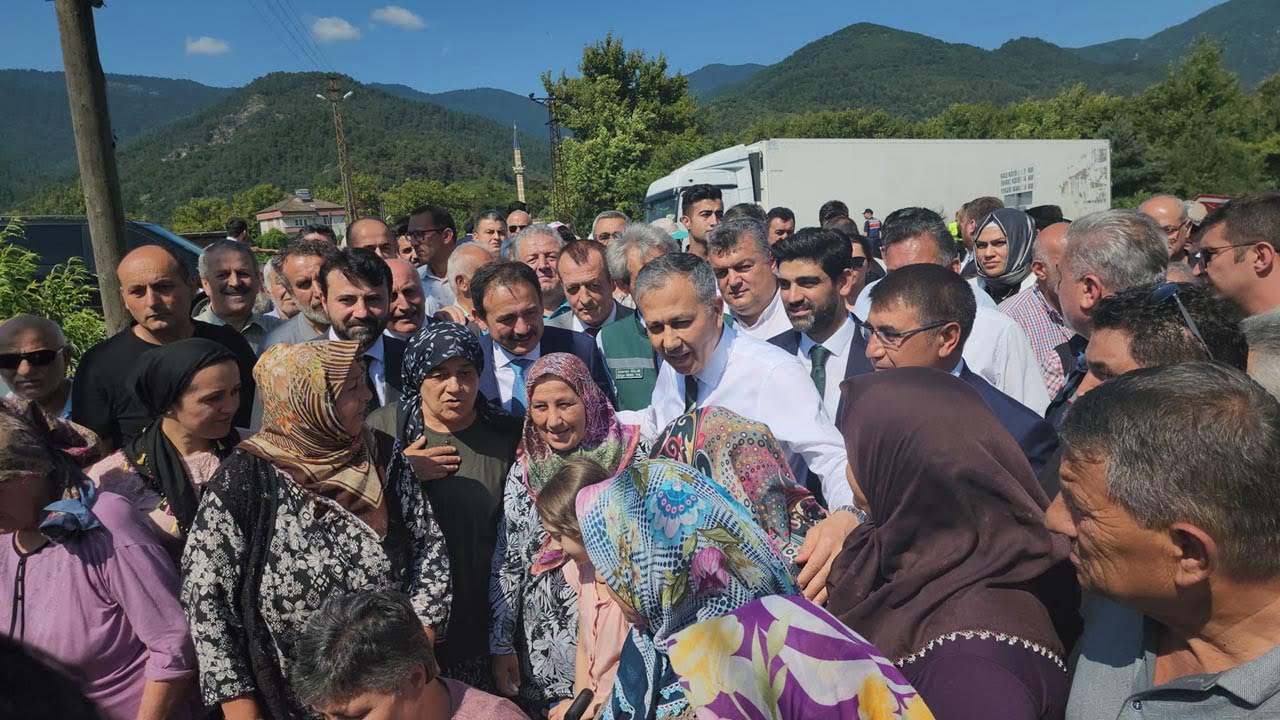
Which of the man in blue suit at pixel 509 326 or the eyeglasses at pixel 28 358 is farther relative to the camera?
the man in blue suit at pixel 509 326

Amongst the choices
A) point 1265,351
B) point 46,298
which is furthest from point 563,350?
point 46,298

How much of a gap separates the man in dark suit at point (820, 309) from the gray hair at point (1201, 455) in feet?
9.07

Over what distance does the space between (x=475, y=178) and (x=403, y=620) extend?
4592 inches

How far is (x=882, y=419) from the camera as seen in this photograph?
1771mm

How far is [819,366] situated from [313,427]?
9.07 ft

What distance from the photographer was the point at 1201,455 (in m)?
1.24

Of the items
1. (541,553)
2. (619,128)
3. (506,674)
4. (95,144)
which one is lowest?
(506,674)

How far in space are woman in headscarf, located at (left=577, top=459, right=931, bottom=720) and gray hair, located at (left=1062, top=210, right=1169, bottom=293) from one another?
2475 mm

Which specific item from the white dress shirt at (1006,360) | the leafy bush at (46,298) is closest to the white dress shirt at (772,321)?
the white dress shirt at (1006,360)

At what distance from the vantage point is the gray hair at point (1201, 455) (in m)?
1.22

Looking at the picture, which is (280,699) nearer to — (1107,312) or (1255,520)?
(1255,520)

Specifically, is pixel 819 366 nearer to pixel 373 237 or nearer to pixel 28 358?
pixel 373 237

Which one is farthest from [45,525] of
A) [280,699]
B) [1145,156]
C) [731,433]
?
[1145,156]

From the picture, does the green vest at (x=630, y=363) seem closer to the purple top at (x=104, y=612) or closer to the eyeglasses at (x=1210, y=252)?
the purple top at (x=104, y=612)
